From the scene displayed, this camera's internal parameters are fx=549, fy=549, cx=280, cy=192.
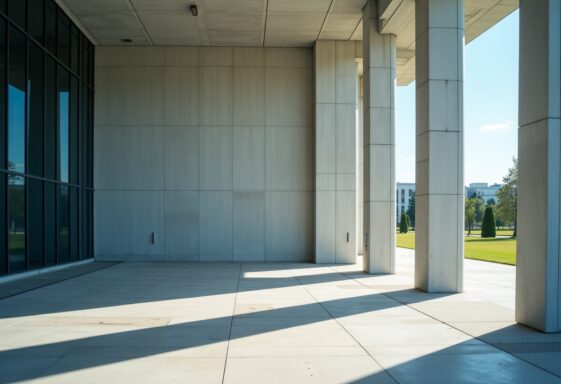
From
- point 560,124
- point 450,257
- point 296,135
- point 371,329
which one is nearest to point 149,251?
point 296,135

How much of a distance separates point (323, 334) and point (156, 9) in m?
14.3

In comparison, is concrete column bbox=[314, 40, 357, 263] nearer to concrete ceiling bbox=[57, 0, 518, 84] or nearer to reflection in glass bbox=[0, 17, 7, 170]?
concrete ceiling bbox=[57, 0, 518, 84]

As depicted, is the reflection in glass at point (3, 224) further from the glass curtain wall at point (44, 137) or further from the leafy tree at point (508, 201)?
the leafy tree at point (508, 201)

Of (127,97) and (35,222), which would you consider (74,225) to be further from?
(127,97)

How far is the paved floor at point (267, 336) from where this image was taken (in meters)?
6.21

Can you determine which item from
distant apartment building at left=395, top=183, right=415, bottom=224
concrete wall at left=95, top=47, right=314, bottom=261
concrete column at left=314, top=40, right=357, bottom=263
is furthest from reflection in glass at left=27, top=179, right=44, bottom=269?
distant apartment building at left=395, top=183, right=415, bottom=224

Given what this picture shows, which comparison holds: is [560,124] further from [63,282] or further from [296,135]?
[296,135]

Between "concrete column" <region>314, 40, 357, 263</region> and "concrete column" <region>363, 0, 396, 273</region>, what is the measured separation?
3632 mm

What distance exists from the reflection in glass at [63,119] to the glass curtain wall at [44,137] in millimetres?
34

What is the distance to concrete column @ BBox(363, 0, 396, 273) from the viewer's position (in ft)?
58.5

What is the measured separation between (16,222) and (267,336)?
9.96 m

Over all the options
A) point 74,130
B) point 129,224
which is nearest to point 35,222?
point 74,130

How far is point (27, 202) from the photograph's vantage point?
15727mm

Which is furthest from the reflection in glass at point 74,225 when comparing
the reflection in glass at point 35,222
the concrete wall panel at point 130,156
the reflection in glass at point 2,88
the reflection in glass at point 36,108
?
the reflection in glass at point 2,88
